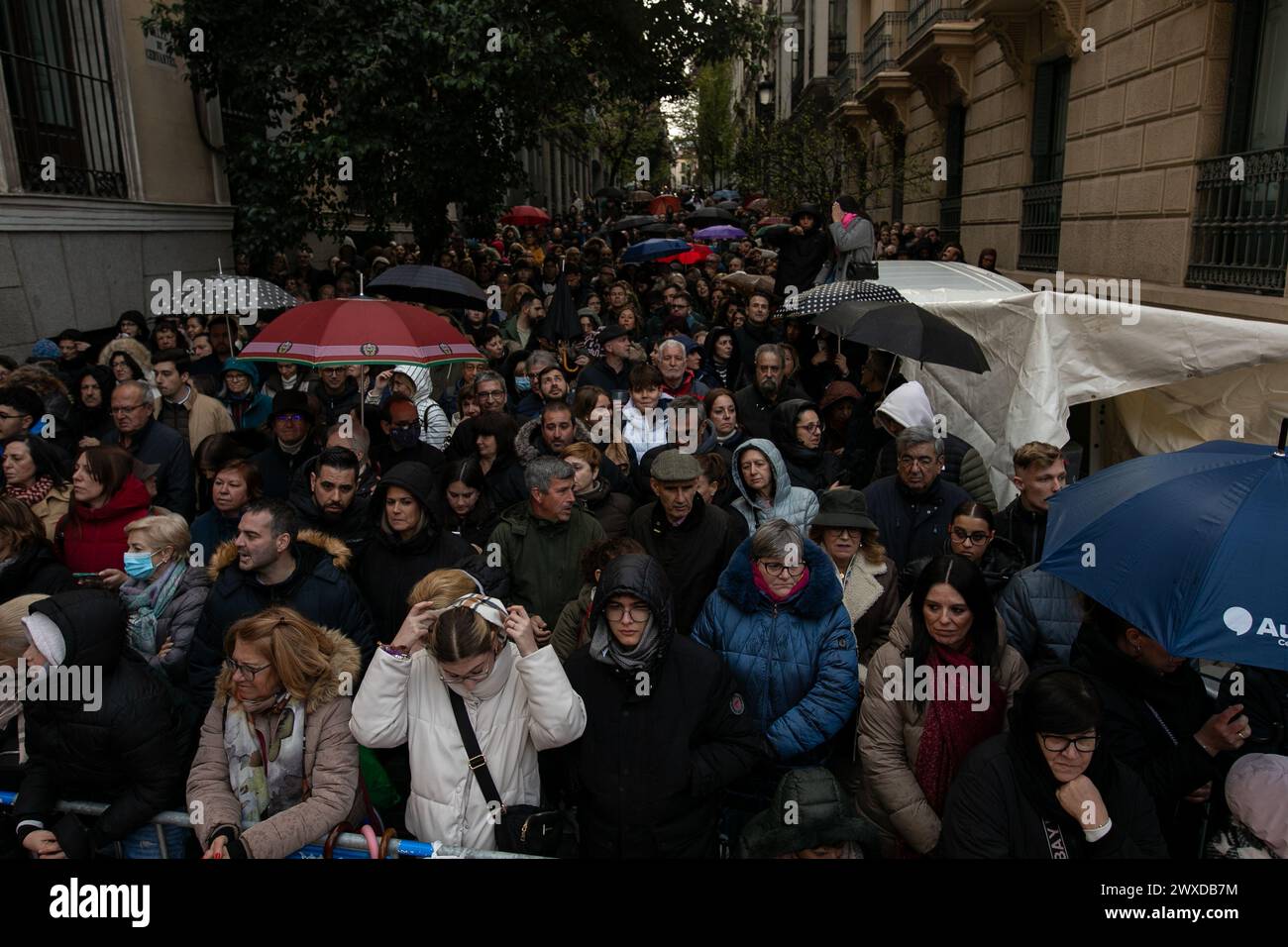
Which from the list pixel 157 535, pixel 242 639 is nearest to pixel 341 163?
pixel 157 535

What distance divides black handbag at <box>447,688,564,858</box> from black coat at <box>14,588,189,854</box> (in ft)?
3.58

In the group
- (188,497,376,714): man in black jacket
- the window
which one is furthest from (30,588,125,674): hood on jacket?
the window

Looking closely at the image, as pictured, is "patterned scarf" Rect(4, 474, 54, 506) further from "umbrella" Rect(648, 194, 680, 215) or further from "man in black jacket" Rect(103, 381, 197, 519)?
"umbrella" Rect(648, 194, 680, 215)

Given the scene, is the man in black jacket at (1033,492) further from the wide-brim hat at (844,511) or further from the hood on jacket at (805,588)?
the hood on jacket at (805,588)

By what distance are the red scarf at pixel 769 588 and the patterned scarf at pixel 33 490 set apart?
4096 millimetres

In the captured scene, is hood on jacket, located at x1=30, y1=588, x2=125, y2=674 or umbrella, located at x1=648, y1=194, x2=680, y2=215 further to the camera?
umbrella, located at x1=648, y1=194, x2=680, y2=215

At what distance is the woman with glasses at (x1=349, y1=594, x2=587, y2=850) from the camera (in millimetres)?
3141

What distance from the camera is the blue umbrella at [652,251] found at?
13.4 meters

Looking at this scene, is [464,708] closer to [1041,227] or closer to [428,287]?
[428,287]

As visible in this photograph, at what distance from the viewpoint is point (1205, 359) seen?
5277mm

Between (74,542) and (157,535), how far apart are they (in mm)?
1083

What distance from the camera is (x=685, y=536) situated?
182 inches

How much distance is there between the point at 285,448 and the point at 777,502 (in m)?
3.08
